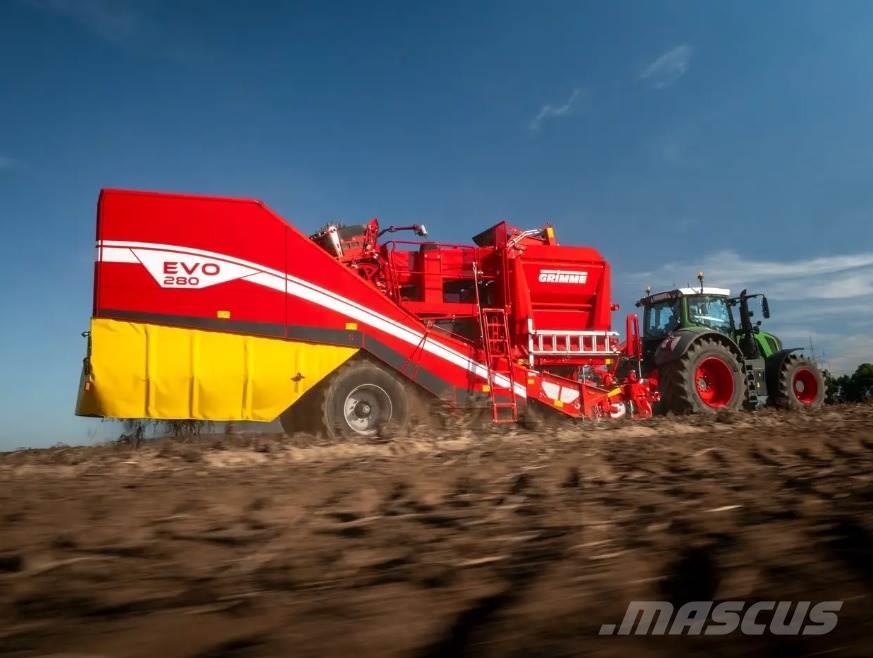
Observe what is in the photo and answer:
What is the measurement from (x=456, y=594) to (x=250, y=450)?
14.2ft

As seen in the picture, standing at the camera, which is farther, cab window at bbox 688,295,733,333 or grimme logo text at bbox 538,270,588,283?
cab window at bbox 688,295,733,333

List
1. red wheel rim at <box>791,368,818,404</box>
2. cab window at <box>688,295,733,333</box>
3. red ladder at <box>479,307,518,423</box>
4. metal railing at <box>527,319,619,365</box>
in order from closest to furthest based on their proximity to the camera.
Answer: red ladder at <box>479,307,518,423</box>, metal railing at <box>527,319,619,365</box>, cab window at <box>688,295,733,333</box>, red wheel rim at <box>791,368,818,404</box>

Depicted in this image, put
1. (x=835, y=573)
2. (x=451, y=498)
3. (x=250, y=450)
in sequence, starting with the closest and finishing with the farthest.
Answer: (x=835, y=573) < (x=451, y=498) < (x=250, y=450)

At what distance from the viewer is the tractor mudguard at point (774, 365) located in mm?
11922

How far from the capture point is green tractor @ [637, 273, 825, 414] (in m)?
10.2

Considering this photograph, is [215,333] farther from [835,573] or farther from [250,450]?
[835,573]

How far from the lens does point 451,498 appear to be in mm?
3055

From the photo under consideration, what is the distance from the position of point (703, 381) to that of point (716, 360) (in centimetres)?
46

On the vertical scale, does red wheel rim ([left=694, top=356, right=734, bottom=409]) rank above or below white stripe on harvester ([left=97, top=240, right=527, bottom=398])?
below

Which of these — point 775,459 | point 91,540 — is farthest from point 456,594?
point 775,459

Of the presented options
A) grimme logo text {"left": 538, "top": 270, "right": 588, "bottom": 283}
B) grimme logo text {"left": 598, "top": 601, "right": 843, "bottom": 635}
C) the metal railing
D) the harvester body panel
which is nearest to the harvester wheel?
the harvester body panel

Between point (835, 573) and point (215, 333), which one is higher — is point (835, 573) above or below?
below

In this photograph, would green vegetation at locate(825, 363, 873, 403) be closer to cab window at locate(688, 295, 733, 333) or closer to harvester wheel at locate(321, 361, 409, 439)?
cab window at locate(688, 295, 733, 333)

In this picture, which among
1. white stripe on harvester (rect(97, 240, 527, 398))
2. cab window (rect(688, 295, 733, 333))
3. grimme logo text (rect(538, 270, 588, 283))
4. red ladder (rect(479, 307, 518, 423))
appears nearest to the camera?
white stripe on harvester (rect(97, 240, 527, 398))
